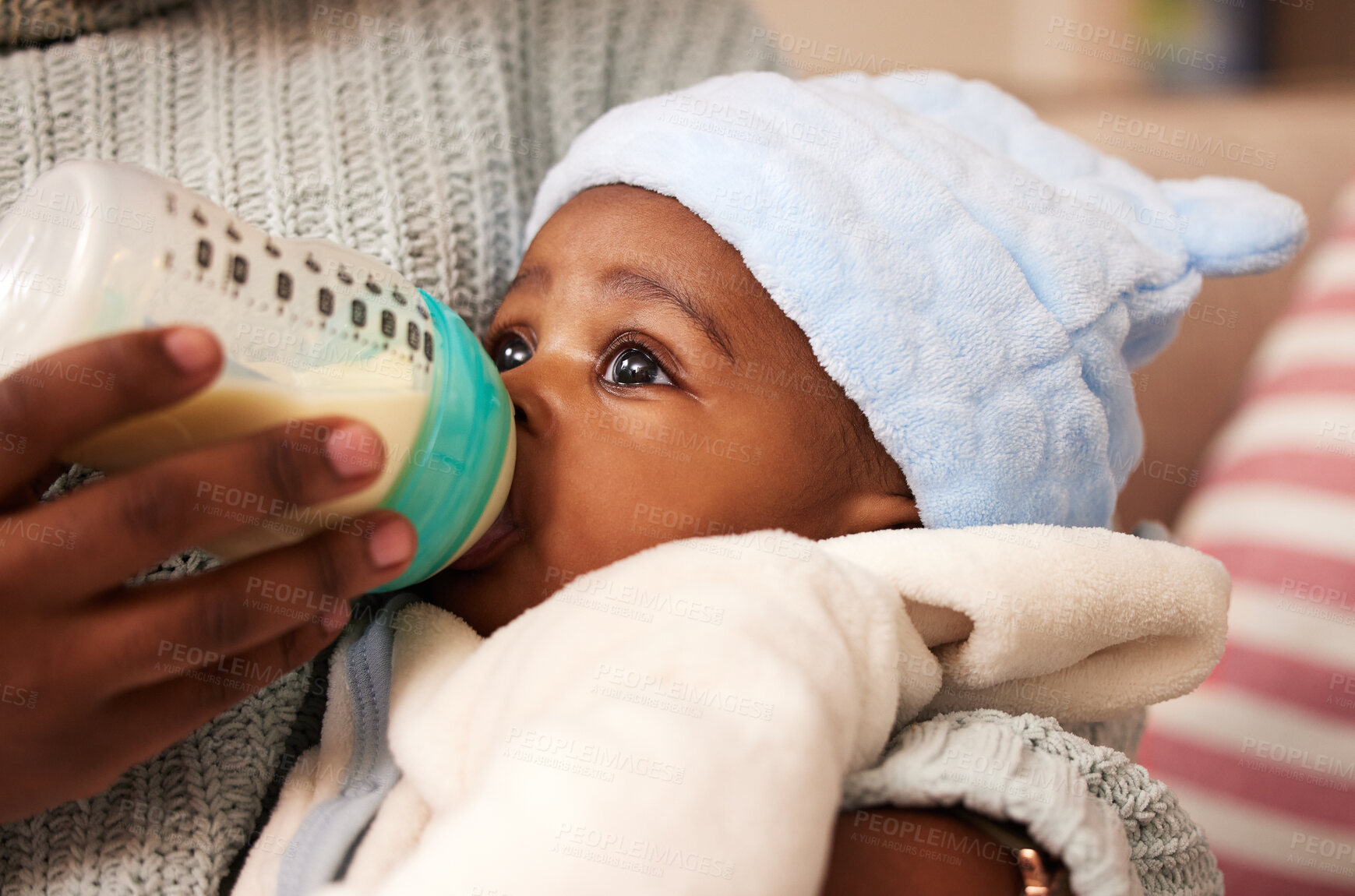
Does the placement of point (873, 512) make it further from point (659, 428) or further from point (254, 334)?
point (254, 334)

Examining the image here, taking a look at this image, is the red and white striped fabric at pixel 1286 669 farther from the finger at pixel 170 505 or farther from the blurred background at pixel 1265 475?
the finger at pixel 170 505

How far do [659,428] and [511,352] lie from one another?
0.65ft

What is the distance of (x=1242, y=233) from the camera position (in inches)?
33.0

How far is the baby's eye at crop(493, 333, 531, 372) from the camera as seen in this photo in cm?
85

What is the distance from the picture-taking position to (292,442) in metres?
0.51

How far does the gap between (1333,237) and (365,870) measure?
4.58 ft

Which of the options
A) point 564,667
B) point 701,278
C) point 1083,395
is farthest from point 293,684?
point 1083,395

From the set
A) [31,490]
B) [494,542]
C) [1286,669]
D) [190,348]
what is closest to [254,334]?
[190,348]

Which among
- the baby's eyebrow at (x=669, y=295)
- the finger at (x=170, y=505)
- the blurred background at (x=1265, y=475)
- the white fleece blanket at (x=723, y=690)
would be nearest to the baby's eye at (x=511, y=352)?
the baby's eyebrow at (x=669, y=295)

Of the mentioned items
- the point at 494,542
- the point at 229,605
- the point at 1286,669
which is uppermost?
the point at 229,605

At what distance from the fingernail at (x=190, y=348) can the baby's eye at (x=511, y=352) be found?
38 cm

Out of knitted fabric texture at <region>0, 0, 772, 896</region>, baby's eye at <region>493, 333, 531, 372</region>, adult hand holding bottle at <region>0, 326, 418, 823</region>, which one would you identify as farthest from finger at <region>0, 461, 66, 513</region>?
baby's eye at <region>493, 333, 531, 372</region>

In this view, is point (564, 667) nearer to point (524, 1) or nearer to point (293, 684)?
point (293, 684)

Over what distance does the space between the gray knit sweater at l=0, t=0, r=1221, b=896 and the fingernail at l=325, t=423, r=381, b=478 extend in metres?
0.26
